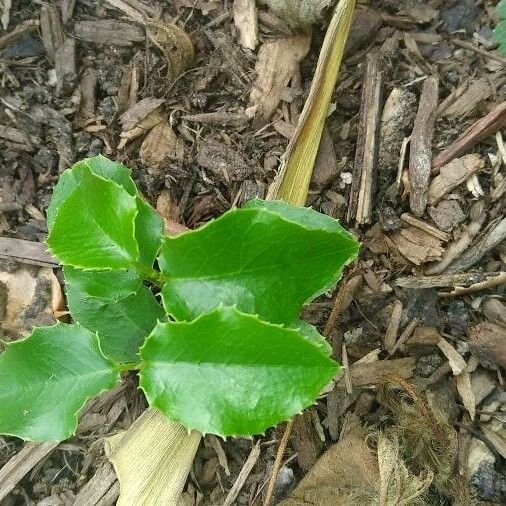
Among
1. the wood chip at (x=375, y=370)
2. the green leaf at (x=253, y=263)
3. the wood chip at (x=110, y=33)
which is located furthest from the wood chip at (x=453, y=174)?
the wood chip at (x=110, y=33)

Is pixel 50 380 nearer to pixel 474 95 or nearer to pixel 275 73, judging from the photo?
pixel 275 73

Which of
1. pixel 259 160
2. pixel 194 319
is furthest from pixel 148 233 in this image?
pixel 259 160

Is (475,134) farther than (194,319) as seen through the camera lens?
Yes

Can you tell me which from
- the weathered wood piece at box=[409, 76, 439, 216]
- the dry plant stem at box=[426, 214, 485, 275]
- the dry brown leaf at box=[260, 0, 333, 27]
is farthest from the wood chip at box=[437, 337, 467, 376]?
the dry brown leaf at box=[260, 0, 333, 27]

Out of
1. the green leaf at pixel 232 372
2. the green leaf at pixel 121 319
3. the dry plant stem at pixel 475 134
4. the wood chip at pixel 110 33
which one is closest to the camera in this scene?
the green leaf at pixel 232 372

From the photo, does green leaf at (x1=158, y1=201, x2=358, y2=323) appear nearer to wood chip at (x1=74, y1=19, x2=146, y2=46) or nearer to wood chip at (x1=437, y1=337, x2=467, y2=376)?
wood chip at (x1=437, y1=337, x2=467, y2=376)

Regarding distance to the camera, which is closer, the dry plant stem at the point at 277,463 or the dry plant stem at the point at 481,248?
the dry plant stem at the point at 277,463

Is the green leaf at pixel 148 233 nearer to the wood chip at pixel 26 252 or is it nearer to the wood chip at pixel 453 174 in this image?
the wood chip at pixel 26 252
